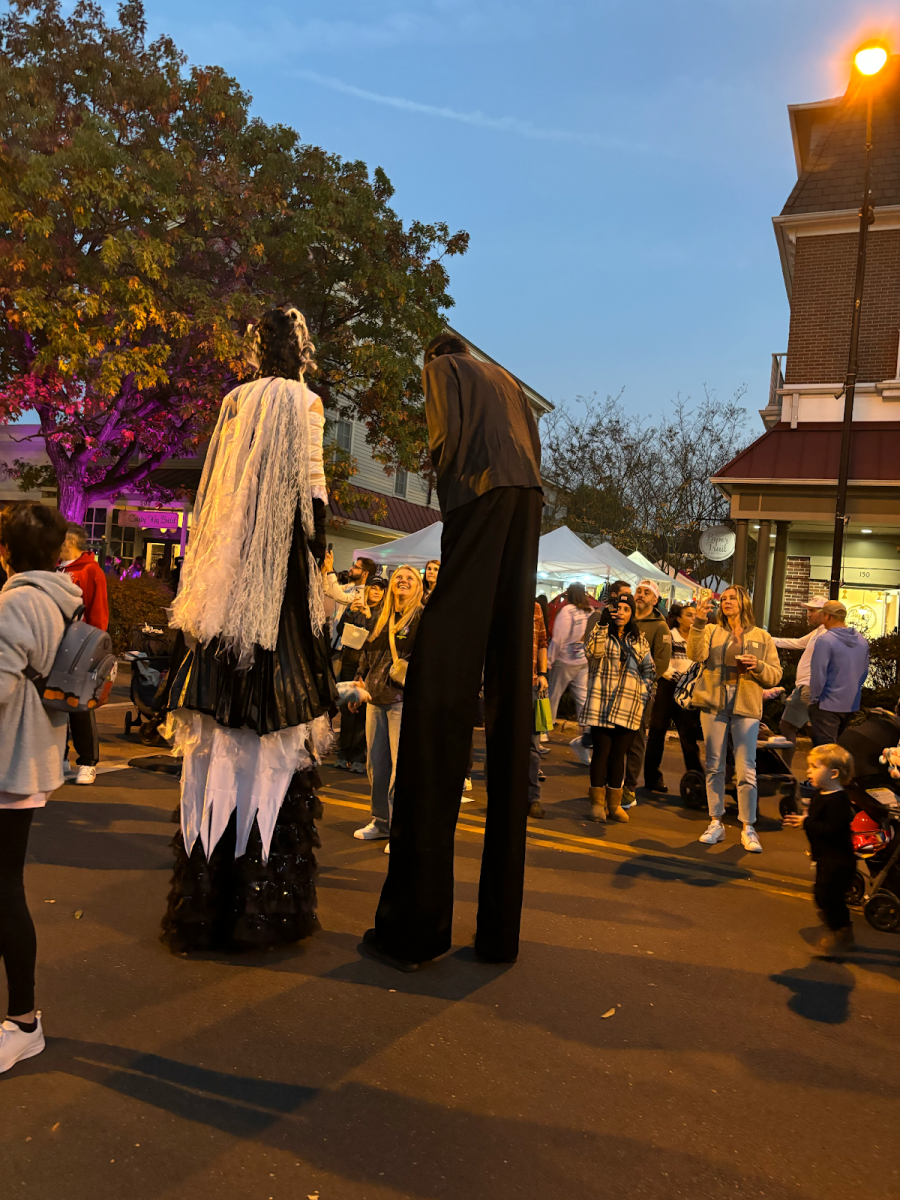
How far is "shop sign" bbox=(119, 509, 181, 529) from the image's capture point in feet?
88.7

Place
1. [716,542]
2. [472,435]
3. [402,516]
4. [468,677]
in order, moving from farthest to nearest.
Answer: [402,516], [716,542], [472,435], [468,677]

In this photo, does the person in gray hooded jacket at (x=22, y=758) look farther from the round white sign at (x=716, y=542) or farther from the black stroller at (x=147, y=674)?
the round white sign at (x=716, y=542)

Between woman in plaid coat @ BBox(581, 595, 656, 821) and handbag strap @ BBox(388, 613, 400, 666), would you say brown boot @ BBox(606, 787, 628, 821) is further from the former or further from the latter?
handbag strap @ BBox(388, 613, 400, 666)

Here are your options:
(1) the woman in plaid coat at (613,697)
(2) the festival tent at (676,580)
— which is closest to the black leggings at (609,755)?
(1) the woman in plaid coat at (613,697)

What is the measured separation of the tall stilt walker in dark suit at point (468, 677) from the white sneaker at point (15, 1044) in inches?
56.4

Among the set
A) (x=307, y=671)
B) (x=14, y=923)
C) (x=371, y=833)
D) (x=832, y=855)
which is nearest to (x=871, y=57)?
(x=832, y=855)

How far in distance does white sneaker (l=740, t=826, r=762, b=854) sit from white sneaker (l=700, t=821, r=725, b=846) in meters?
0.17

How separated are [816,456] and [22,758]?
16.4 metres

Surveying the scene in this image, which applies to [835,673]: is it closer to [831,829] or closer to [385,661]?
[831,829]

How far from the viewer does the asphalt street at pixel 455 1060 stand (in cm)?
252

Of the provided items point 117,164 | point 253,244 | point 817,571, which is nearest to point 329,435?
point 253,244

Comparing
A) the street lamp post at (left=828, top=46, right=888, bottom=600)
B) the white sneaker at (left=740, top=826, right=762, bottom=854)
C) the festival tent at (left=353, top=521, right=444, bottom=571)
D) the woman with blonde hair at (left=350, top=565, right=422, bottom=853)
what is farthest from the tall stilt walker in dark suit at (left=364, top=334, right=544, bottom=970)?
the festival tent at (left=353, top=521, right=444, bottom=571)

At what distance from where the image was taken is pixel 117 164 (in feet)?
54.3

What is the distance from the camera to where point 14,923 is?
284 cm
